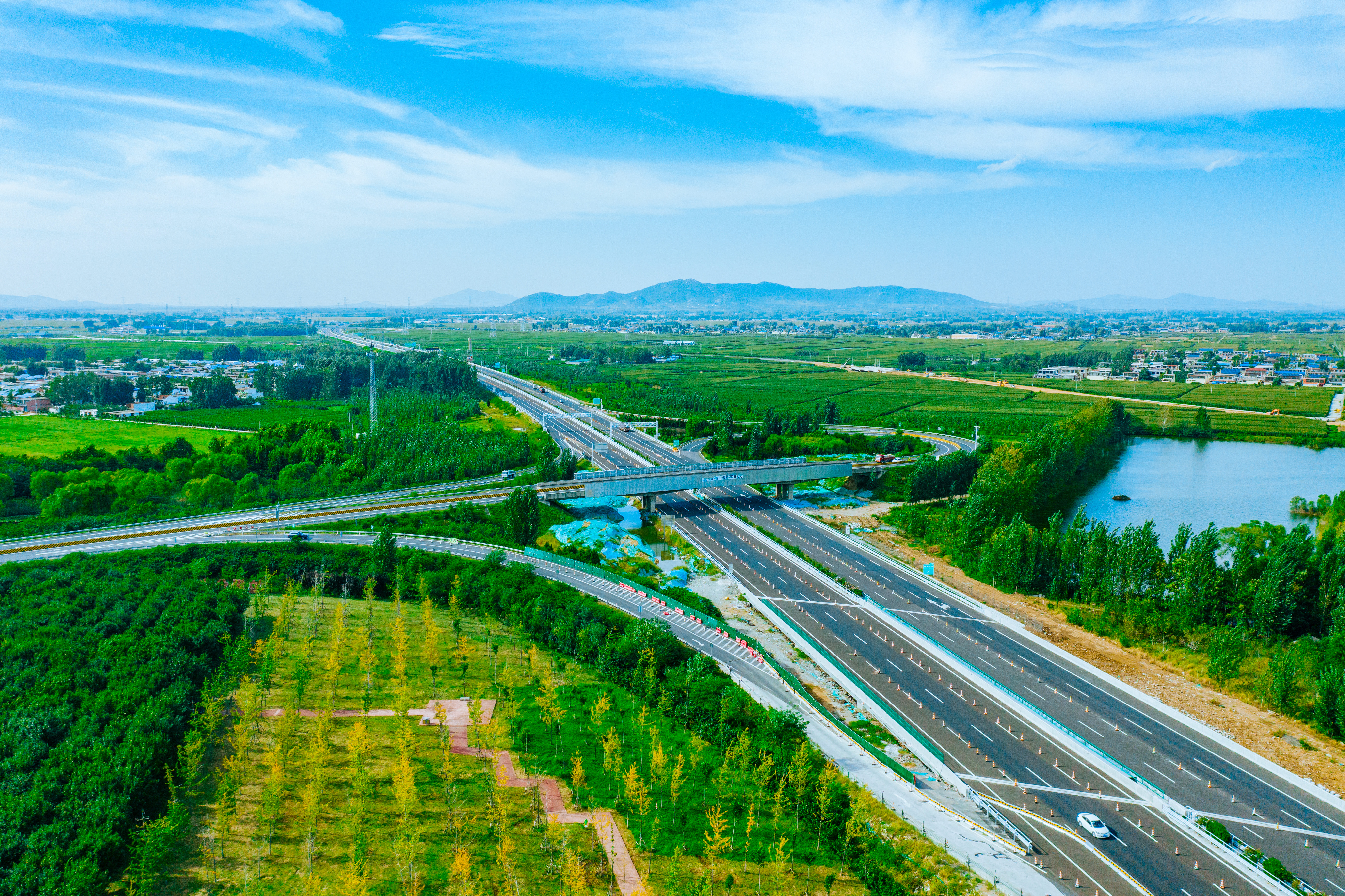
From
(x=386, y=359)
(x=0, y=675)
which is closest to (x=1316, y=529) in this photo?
(x=0, y=675)

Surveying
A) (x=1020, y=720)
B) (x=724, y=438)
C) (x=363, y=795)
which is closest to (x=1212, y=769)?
(x=1020, y=720)

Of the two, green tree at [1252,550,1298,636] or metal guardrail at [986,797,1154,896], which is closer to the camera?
metal guardrail at [986,797,1154,896]

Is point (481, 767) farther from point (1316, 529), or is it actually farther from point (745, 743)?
point (1316, 529)

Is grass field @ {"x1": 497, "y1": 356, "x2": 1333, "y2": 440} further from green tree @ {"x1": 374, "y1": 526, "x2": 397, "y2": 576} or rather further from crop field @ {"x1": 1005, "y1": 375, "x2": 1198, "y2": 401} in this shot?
green tree @ {"x1": 374, "y1": 526, "x2": 397, "y2": 576}

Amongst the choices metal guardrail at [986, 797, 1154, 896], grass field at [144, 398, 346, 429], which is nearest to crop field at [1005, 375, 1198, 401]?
grass field at [144, 398, 346, 429]

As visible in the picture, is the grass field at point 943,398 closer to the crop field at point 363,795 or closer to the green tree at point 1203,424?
the green tree at point 1203,424

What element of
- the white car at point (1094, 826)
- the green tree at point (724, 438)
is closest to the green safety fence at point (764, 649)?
the white car at point (1094, 826)

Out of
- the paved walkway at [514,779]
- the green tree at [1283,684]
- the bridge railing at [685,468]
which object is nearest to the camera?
the paved walkway at [514,779]
